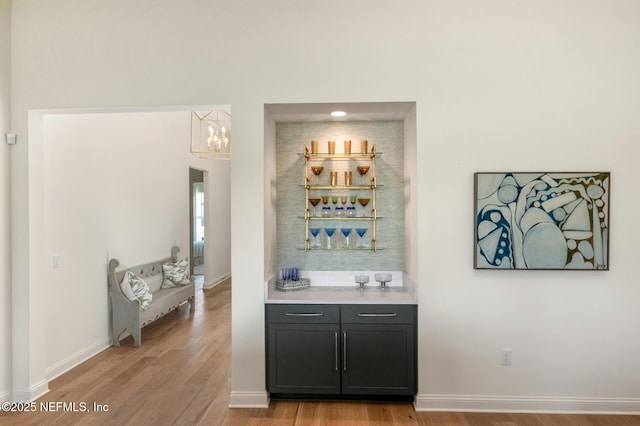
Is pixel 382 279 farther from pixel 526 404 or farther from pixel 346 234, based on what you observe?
pixel 526 404

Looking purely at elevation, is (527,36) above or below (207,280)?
above

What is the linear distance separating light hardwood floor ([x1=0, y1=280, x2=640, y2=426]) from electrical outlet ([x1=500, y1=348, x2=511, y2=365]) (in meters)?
0.36

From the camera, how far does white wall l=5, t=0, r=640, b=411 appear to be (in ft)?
10.3

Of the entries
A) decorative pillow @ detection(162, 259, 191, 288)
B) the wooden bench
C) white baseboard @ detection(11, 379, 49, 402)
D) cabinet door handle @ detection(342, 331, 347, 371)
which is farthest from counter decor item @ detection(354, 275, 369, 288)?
decorative pillow @ detection(162, 259, 191, 288)

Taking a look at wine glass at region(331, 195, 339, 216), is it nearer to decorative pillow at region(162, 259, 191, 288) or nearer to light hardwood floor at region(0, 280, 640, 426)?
light hardwood floor at region(0, 280, 640, 426)

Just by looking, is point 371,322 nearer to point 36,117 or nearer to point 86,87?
point 86,87

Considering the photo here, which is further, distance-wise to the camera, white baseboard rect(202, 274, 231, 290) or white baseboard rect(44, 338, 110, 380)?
white baseboard rect(202, 274, 231, 290)

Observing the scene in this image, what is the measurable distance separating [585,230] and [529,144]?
2.40ft

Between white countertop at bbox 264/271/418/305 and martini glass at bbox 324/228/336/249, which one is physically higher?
martini glass at bbox 324/228/336/249

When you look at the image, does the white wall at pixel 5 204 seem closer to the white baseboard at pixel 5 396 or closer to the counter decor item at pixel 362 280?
the white baseboard at pixel 5 396

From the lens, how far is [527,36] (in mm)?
3156

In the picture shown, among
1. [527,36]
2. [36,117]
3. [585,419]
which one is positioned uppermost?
[527,36]

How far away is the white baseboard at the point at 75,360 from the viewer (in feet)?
12.5

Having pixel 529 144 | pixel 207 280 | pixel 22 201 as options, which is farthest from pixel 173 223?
pixel 529 144
